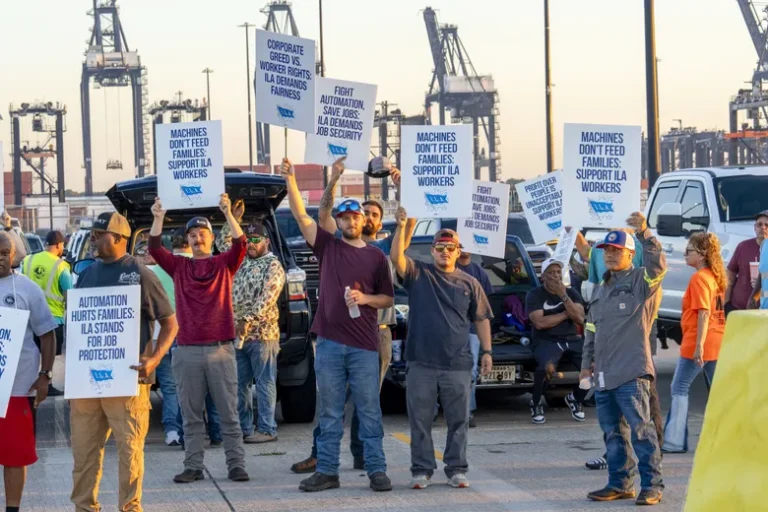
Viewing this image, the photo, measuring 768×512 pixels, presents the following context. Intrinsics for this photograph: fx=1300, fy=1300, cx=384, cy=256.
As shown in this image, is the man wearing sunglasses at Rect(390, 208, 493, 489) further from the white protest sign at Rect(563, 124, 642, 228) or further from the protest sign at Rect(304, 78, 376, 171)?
the white protest sign at Rect(563, 124, 642, 228)

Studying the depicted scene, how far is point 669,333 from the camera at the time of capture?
14.7m

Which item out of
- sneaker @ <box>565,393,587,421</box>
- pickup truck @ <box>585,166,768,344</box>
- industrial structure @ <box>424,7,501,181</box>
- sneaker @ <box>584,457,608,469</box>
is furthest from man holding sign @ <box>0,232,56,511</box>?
industrial structure @ <box>424,7,501,181</box>

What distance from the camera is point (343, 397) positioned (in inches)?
334

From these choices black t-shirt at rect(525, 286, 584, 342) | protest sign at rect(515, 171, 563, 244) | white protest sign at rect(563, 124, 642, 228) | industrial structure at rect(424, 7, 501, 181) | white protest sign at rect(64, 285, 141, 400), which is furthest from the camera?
industrial structure at rect(424, 7, 501, 181)

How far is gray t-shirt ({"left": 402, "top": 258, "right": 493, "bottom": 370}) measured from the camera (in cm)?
841

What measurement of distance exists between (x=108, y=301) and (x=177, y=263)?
1832 mm

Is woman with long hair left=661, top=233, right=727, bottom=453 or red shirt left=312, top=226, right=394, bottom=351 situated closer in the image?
red shirt left=312, top=226, right=394, bottom=351

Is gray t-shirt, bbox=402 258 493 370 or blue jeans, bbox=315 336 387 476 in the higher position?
gray t-shirt, bbox=402 258 493 370

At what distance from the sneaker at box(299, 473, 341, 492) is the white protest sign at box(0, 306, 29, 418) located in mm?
2186

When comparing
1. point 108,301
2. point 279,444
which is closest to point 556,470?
point 279,444

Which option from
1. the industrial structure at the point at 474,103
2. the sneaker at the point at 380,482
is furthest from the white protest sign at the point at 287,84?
the industrial structure at the point at 474,103

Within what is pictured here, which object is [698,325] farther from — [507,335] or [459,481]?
[507,335]

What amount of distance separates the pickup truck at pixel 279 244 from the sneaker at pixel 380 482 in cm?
269

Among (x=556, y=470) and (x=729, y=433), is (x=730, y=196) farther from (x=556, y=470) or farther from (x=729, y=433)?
(x=729, y=433)
